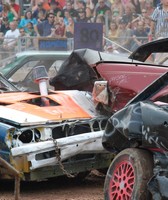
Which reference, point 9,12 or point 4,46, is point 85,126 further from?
point 9,12

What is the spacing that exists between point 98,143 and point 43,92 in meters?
1.30

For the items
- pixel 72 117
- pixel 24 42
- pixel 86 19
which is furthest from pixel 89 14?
pixel 72 117

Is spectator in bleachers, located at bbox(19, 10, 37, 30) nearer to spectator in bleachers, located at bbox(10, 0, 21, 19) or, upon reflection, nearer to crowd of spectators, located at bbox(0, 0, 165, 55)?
crowd of spectators, located at bbox(0, 0, 165, 55)

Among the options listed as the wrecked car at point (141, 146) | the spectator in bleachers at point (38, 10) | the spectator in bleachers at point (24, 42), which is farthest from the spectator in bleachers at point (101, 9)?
the wrecked car at point (141, 146)

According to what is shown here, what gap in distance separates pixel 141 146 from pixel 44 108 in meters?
2.15

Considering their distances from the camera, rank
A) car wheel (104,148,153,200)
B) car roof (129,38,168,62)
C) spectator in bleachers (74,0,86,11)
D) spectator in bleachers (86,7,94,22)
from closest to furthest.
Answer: car wheel (104,148,153,200) < car roof (129,38,168,62) < spectator in bleachers (86,7,94,22) < spectator in bleachers (74,0,86,11)

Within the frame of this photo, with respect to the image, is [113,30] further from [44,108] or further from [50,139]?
[50,139]

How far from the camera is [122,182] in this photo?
16.0 feet

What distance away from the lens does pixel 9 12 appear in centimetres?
1969

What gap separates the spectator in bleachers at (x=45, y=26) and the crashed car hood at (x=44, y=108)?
1026cm

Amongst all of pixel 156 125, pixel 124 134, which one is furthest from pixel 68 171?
pixel 156 125

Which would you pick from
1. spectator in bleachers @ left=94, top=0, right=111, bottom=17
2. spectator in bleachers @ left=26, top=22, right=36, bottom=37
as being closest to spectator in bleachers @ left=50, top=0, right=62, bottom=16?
spectator in bleachers @ left=26, top=22, right=36, bottom=37

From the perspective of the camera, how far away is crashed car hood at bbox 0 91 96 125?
6.49 metres

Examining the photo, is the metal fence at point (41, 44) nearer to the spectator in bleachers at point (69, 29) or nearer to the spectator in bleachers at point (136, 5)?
the spectator in bleachers at point (69, 29)
